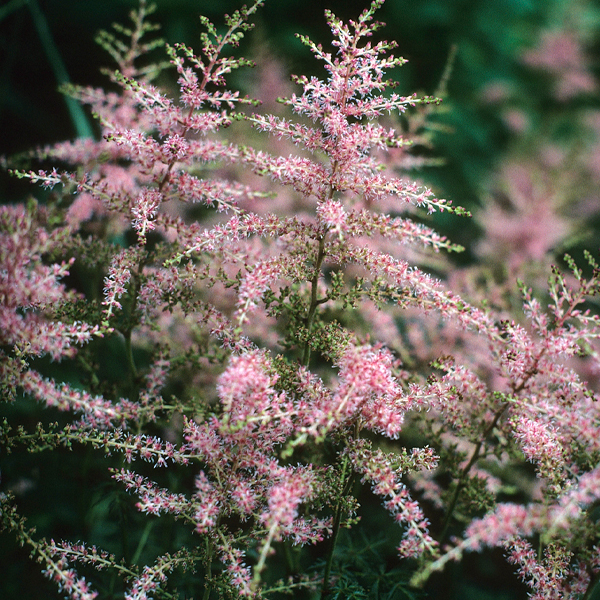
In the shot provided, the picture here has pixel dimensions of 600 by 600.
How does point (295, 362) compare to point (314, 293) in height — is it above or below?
below

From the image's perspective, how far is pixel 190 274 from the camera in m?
0.96

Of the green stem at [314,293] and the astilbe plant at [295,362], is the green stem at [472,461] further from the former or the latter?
the green stem at [314,293]

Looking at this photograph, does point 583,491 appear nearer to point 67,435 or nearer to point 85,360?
point 67,435

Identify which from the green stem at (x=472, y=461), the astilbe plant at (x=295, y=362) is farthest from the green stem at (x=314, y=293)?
the green stem at (x=472, y=461)

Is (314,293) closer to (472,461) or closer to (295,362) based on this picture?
(295,362)

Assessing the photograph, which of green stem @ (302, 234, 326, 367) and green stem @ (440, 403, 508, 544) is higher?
green stem @ (302, 234, 326, 367)

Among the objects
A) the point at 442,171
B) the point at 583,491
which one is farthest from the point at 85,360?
the point at 442,171

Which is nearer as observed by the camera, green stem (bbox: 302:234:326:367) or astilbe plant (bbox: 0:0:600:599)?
astilbe plant (bbox: 0:0:600:599)

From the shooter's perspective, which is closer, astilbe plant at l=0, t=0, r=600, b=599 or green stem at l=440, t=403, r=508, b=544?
astilbe plant at l=0, t=0, r=600, b=599

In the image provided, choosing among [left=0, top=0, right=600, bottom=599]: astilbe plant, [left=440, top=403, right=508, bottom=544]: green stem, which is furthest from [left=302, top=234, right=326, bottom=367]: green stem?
[left=440, top=403, right=508, bottom=544]: green stem

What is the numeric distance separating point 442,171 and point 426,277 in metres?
3.06

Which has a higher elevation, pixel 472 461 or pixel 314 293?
pixel 314 293

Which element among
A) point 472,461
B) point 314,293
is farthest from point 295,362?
point 472,461

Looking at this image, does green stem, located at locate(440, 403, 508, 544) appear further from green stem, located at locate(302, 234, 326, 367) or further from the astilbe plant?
green stem, located at locate(302, 234, 326, 367)
